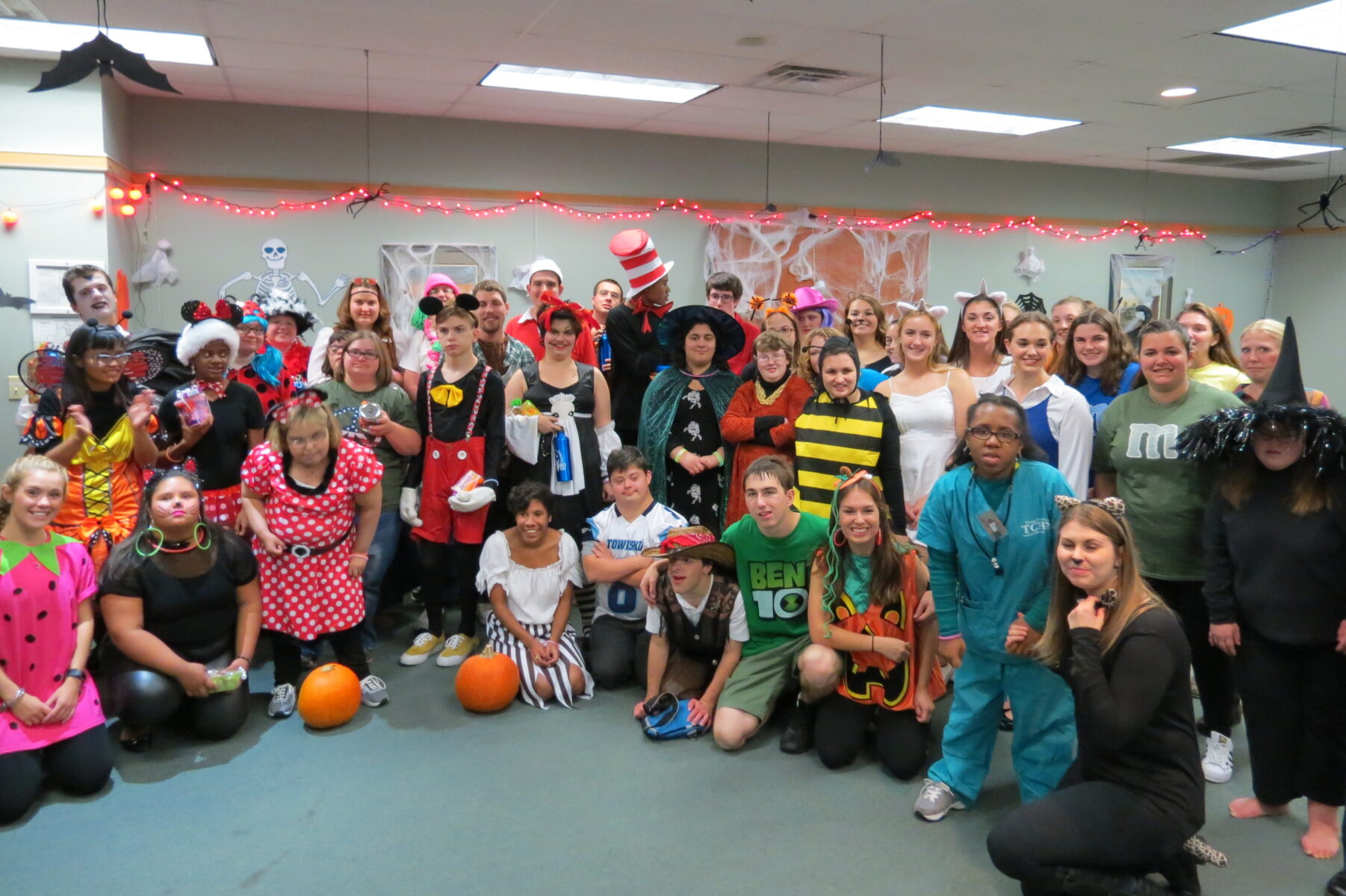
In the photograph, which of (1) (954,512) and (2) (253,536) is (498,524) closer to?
(2) (253,536)

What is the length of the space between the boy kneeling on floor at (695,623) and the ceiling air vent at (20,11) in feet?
13.0

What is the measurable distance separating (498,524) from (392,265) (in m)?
3.50

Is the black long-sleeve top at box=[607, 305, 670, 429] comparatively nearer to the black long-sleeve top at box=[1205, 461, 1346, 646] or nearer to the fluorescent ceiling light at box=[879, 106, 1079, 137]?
the black long-sleeve top at box=[1205, 461, 1346, 646]

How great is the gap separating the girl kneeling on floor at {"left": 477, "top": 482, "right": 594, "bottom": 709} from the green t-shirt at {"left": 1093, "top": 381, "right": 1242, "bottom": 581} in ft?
7.25

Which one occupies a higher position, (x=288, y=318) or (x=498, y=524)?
(x=288, y=318)

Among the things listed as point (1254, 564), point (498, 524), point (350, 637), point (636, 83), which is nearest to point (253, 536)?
point (350, 637)

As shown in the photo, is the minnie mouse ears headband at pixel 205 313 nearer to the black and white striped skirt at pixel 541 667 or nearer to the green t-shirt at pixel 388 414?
the green t-shirt at pixel 388 414

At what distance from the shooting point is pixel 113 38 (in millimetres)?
5188

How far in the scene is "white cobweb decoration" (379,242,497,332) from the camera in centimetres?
726

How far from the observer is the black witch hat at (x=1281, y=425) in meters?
2.67

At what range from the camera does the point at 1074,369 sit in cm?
410

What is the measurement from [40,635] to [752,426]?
2693 mm

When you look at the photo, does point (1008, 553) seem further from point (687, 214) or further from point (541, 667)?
point (687, 214)

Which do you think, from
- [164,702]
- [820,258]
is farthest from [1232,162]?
[164,702]
